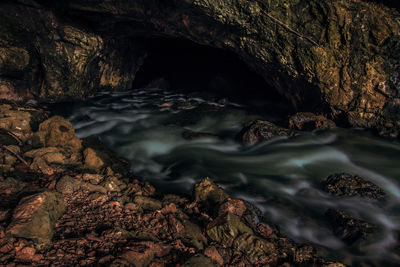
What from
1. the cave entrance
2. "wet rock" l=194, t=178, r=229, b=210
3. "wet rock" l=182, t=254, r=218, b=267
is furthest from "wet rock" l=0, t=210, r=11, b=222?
the cave entrance

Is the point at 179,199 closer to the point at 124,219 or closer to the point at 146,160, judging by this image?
the point at 124,219

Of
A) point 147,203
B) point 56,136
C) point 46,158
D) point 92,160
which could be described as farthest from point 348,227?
point 56,136

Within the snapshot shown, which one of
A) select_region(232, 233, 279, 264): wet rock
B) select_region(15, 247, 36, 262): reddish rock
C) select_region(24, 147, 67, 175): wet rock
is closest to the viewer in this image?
select_region(15, 247, 36, 262): reddish rock

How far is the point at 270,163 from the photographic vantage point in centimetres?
389

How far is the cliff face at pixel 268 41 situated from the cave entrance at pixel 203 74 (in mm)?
1753

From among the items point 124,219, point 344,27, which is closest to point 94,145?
point 124,219

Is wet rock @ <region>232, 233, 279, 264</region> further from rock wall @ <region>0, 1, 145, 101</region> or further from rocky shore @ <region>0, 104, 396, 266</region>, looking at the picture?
rock wall @ <region>0, 1, 145, 101</region>

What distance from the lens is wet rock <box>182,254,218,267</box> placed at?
173 centimetres

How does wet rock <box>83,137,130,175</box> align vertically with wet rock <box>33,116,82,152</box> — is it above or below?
below

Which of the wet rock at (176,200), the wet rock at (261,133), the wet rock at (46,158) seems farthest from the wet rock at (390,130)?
the wet rock at (46,158)

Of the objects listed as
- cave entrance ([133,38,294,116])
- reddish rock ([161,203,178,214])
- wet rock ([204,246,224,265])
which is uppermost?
cave entrance ([133,38,294,116])

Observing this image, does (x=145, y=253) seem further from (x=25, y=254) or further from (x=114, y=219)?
(x=25, y=254)

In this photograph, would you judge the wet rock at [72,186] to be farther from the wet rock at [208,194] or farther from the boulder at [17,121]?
the boulder at [17,121]

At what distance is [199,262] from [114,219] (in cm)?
81
